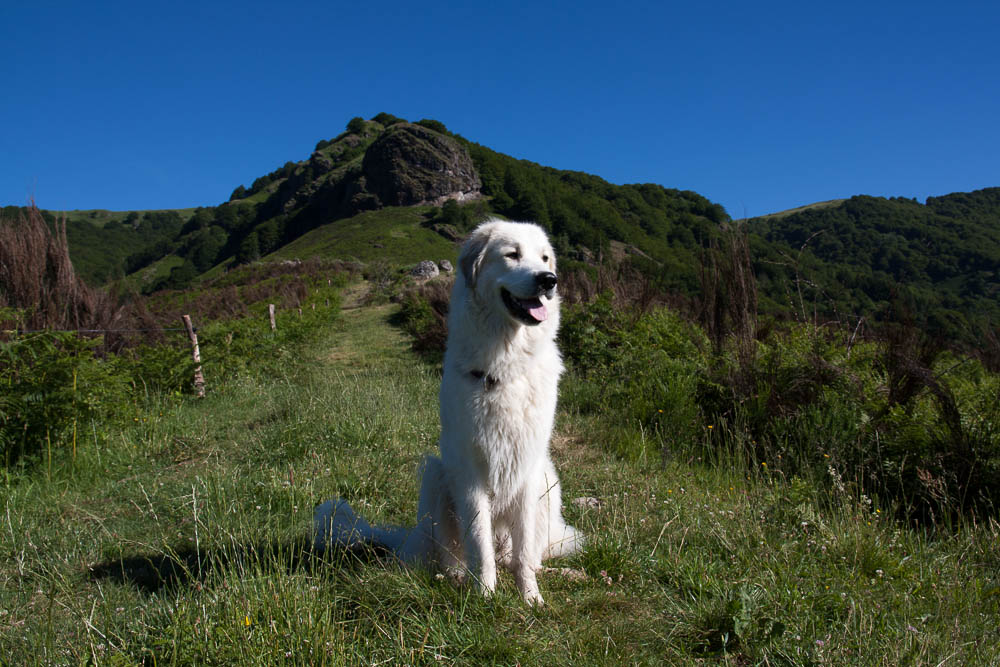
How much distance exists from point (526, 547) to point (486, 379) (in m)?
0.80

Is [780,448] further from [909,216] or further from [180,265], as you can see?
[180,265]

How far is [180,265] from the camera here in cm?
8388

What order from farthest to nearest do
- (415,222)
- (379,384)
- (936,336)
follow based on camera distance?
1. (415,222)
2. (379,384)
3. (936,336)

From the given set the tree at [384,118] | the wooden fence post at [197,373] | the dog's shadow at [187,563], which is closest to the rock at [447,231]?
the wooden fence post at [197,373]

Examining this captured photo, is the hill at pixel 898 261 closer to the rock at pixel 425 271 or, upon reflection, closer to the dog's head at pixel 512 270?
the dog's head at pixel 512 270

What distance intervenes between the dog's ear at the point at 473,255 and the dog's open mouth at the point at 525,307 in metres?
0.17

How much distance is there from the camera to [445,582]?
7.47 ft

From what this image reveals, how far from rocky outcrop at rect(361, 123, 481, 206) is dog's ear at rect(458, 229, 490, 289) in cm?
7006

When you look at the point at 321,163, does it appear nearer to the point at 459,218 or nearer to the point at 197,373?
the point at 459,218

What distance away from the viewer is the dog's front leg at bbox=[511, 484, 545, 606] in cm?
234

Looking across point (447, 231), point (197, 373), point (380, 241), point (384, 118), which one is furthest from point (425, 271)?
point (384, 118)

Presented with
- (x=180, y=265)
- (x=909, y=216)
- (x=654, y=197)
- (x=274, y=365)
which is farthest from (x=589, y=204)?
(x=274, y=365)

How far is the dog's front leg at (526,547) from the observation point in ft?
7.68

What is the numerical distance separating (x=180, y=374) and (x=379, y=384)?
2.74 metres
